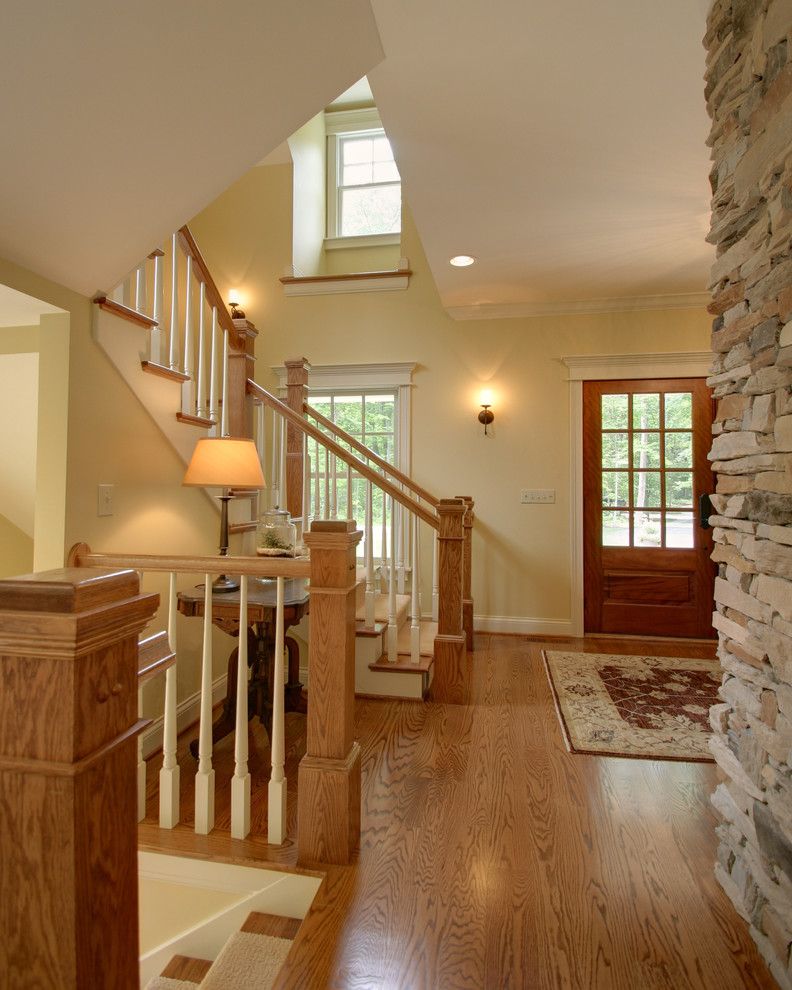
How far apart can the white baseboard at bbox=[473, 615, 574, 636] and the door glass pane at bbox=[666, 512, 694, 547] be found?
1009 millimetres

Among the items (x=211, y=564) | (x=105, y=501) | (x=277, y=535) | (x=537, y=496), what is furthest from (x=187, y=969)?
(x=537, y=496)

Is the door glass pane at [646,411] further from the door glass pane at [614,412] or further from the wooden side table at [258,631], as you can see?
the wooden side table at [258,631]

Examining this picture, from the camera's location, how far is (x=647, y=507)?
13.7 ft

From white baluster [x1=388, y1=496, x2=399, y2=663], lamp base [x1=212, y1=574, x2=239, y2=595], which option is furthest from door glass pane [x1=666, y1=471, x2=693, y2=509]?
lamp base [x1=212, y1=574, x2=239, y2=595]

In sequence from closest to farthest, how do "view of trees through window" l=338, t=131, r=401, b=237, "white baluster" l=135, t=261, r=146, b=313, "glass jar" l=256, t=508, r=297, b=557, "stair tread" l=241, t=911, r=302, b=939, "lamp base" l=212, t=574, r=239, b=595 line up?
"stair tread" l=241, t=911, r=302, b=939
"white baluster" l=135, t=261, r=146, b=313
"lamp base" l=212, t=574, r=239, b=595
"glass jar" l=256, t=508, r=297, b=557
"view of trees through window" l=338, t=131, r=401, b=237

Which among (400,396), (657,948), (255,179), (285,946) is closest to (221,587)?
(285,946)

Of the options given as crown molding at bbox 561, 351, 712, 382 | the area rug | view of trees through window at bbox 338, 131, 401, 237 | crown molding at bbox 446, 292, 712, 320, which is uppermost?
view of trees through window at bbox 338, 131, 401, 237

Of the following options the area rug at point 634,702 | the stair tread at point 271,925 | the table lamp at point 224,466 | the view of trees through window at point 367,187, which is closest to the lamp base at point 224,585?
the table lamp at point 224,466

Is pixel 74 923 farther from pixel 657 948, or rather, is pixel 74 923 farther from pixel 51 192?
pixel 51 192

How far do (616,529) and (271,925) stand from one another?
3.57 m

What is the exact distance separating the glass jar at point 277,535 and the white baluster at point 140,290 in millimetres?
1087

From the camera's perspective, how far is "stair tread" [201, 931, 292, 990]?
4.33ft

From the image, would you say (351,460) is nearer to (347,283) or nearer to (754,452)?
(754,452)

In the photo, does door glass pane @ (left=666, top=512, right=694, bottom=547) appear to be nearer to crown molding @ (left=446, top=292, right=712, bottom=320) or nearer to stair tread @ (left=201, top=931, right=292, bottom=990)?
crown molding @ (left=446, top=292, right=712, bottom=320)
